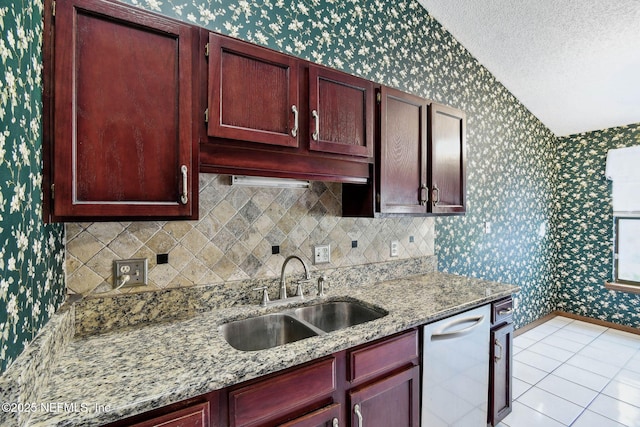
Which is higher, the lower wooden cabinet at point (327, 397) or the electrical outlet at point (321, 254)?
the electrical outlet at point (321, 254)

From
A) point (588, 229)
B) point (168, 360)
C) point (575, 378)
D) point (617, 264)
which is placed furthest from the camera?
point (588, 229)

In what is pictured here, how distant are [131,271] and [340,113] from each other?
1.26 meters

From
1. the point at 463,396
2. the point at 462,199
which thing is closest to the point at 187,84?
the point at 462,199

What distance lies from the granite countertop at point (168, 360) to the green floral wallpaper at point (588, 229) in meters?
3.43

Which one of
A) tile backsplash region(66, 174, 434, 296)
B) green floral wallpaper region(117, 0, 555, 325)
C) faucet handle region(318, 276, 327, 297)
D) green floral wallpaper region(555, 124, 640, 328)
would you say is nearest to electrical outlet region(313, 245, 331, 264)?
tile backsplash region(66, 174, 434, 296)

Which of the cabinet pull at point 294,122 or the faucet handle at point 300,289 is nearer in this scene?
the cabinet pull at point 294,122

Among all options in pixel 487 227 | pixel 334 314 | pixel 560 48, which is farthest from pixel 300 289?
pixel 560 48

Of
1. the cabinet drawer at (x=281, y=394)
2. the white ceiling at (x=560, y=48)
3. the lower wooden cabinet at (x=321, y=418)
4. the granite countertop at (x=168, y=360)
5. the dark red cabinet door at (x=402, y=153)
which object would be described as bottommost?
the lower wooden cabinet at (x=321, y=418)

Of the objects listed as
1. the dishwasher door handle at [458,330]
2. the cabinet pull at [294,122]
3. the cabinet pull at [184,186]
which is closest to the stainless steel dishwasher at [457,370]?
the dishwasher door handle at [458,330]

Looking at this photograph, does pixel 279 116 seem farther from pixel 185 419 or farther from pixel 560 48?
pixel 560 48

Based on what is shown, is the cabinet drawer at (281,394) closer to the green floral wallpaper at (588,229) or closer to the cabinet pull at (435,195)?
the cabinet pull at (435,195)

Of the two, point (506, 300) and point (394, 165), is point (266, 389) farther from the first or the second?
point (506, 300)

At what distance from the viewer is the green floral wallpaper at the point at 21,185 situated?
2.29ft

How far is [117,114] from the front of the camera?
1039 mm
